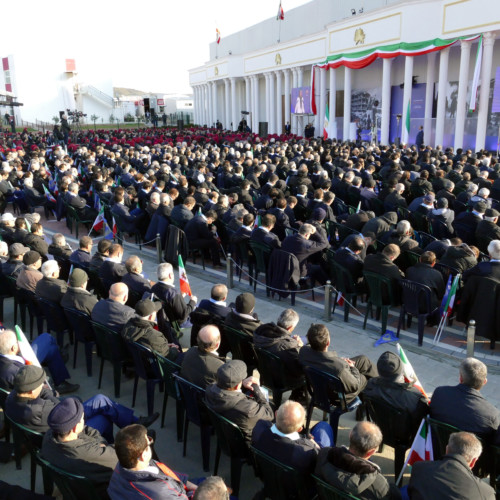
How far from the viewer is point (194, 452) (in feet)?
16.3

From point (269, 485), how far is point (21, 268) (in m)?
5.21

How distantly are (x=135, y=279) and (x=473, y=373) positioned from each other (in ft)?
15.2

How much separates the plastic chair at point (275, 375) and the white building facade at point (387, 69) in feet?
67.0

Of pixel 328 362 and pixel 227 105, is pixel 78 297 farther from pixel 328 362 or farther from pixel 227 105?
→ pixel 227 105

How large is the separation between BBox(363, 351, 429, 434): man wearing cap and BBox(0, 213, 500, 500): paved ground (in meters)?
0.76

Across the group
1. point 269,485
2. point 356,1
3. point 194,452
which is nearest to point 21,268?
point 194,452

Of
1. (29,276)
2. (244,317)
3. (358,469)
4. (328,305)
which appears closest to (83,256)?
(29,276)

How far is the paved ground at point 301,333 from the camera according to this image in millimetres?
4754

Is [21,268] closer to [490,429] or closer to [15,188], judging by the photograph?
[490,429]

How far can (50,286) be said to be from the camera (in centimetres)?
674

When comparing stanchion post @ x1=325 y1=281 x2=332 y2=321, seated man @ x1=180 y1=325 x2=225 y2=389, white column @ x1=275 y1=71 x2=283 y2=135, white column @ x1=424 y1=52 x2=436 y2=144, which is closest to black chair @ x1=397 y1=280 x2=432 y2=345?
stanchion post @ x1=325 y1=281 x2=332 y2=321

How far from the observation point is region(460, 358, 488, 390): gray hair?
404 cm

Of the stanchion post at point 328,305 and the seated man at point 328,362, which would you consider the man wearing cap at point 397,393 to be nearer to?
the seated man at point 328,362

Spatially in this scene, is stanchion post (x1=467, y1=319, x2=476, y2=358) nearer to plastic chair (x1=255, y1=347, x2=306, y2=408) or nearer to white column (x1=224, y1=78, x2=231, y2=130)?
plastic chair (x1=255, y1=347, x2=306, y2=408)
